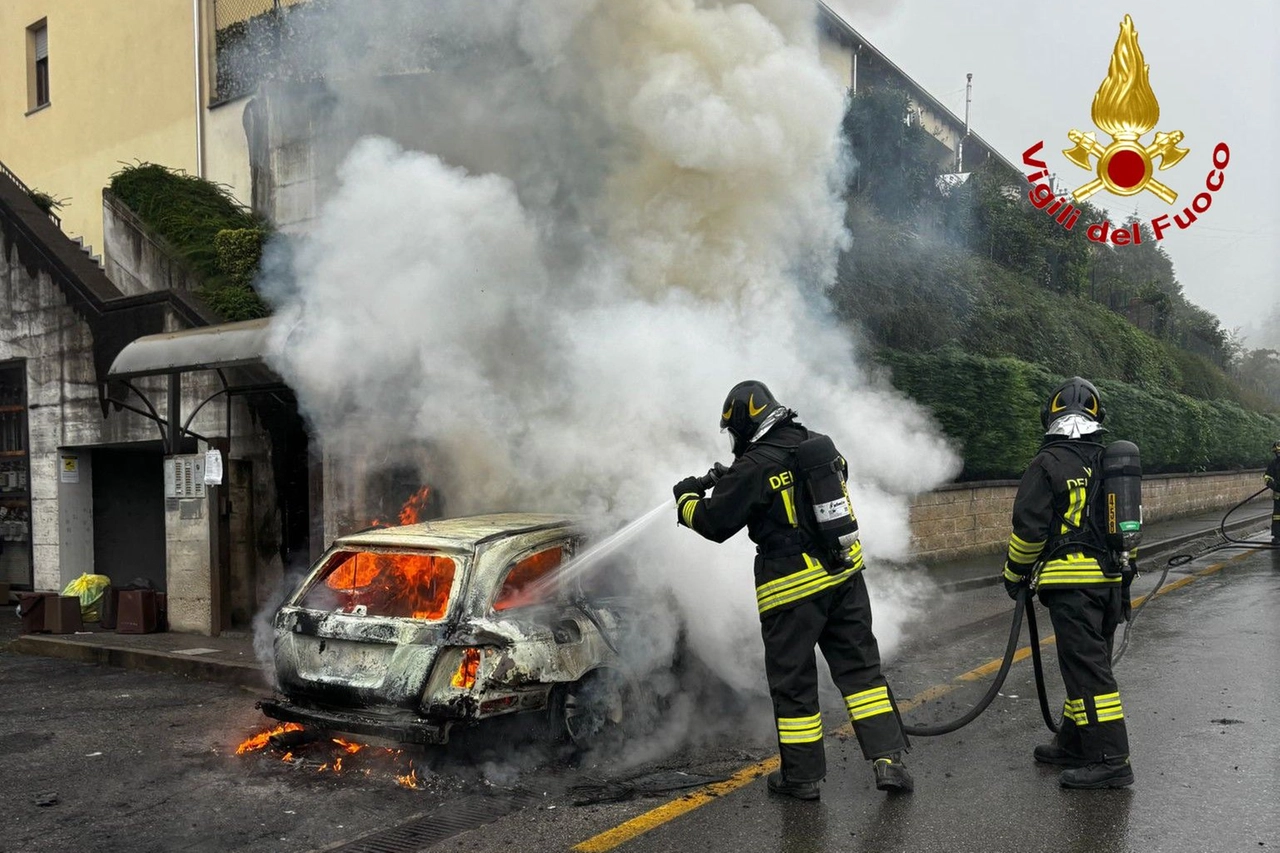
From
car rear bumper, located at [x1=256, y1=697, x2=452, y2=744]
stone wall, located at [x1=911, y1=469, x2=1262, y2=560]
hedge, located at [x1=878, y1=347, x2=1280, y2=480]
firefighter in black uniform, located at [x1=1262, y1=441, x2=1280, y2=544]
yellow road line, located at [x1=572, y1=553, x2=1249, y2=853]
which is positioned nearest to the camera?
yellow road line, located at [x1=572, y1=553, x2=1249, y2=853]

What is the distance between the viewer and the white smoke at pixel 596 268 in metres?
7.43

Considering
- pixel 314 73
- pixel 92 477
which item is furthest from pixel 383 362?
pixel 92 477

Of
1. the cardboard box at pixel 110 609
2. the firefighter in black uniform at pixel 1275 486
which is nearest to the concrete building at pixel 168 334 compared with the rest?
the cardboard box at pixel 110 609

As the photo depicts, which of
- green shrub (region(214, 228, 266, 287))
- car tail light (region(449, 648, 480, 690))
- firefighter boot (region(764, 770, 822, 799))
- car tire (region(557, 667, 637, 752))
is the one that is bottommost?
firefighter boot (region(764, 770, 822, 799))

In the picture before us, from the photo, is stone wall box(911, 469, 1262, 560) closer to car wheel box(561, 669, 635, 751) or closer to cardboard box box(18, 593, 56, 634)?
car wheel box(561, 669, 635, 751)

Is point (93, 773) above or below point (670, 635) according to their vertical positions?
below

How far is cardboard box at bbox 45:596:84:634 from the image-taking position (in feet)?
32.6

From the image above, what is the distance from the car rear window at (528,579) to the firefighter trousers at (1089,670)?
2.43 metres

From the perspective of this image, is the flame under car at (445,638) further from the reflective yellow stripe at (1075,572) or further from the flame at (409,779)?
the reflective yellow stripe at (1075,572)

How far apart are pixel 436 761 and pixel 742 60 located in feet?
17.0

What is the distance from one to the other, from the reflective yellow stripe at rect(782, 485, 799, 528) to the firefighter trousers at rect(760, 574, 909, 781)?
1.14ft

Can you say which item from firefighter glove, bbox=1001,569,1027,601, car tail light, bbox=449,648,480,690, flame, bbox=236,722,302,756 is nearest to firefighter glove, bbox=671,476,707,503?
car tail light, bbox=449,648,480,690

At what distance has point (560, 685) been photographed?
5172 mm

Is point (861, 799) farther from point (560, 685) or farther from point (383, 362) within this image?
point (383, 362)
